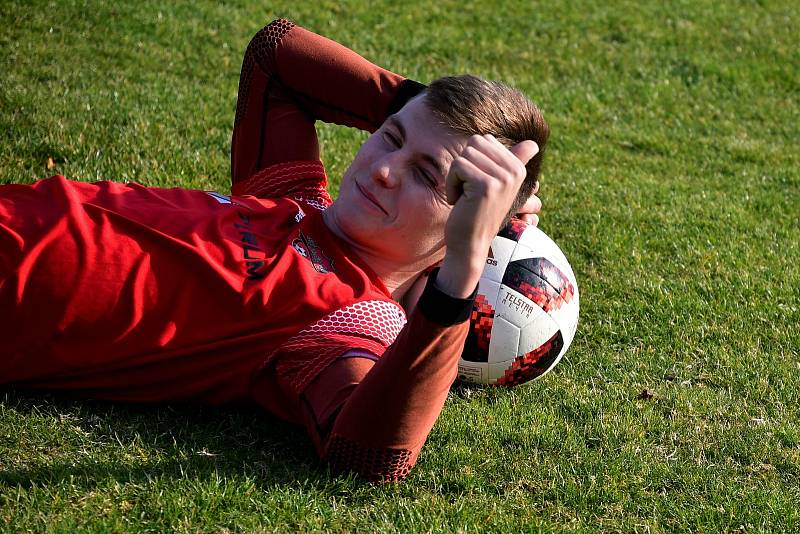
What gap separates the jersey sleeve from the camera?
14.6 feet

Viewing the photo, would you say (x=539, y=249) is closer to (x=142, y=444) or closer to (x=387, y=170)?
(x=387, y=170)

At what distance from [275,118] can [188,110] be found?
2.40 metres

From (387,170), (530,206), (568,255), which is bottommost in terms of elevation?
(568,255)

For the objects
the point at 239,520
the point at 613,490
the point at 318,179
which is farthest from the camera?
the point at 318,179

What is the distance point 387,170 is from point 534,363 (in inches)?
43.7

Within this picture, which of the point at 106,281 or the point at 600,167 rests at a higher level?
the point at 106,281

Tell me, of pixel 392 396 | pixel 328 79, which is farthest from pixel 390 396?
pixel 328 79

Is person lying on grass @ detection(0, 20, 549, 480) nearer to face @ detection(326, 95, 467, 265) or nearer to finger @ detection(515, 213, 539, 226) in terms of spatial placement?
face @ detection(326, 95, 467, 265)

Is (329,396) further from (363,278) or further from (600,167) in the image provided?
(600,167)

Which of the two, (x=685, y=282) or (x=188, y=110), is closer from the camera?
(x=685, y=282)

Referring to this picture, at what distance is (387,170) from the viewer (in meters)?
3.58

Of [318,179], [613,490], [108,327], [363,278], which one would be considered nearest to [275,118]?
[318,179]

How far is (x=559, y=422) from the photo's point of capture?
3.89 metres

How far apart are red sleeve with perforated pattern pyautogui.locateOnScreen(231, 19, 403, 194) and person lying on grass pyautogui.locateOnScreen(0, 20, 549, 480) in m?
0.58
